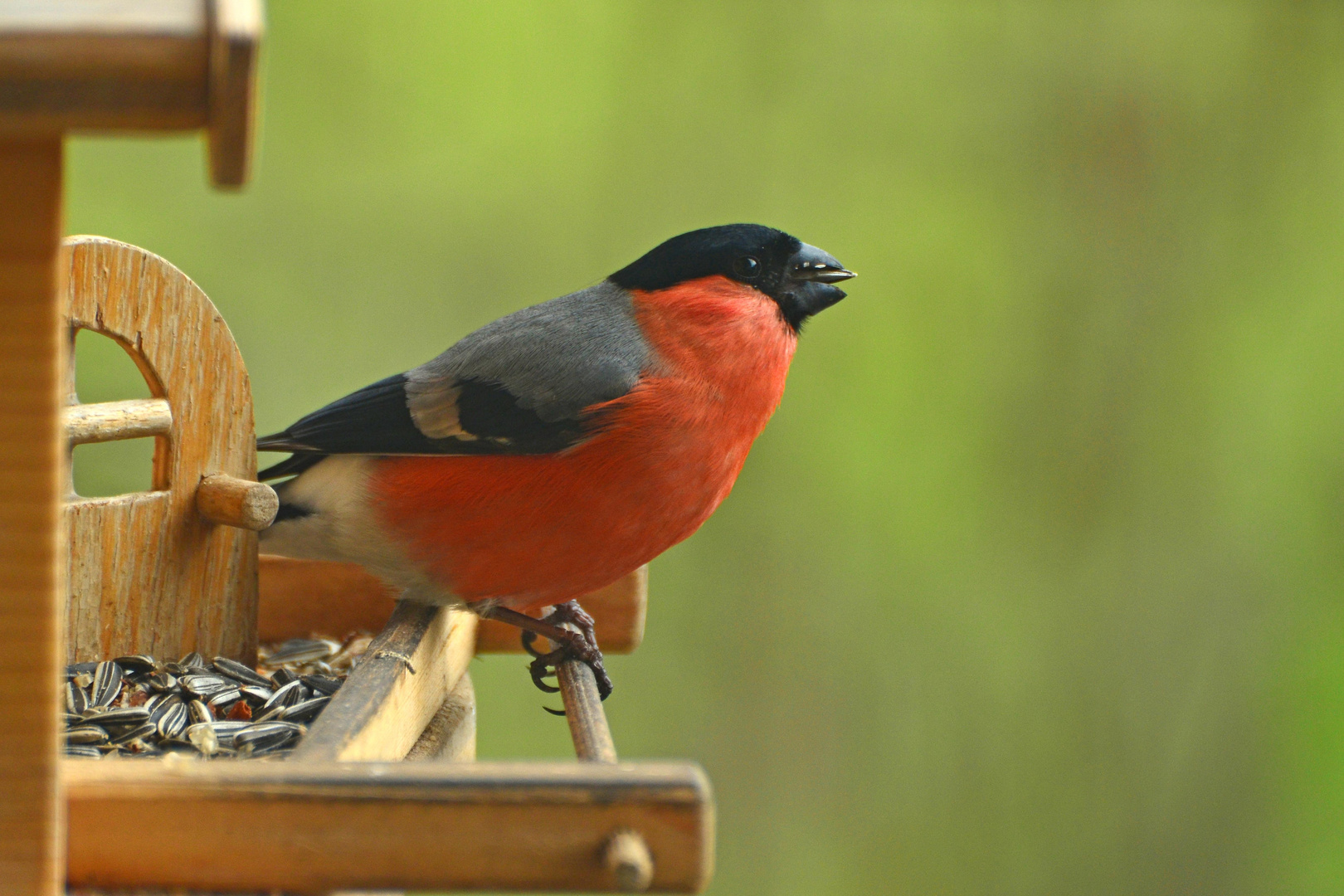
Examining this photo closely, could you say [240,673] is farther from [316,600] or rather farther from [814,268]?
[814,268]

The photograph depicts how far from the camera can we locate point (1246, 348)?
5469 mm

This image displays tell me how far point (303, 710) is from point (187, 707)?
0.17 m

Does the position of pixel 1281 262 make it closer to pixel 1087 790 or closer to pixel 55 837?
pixel 1087 790

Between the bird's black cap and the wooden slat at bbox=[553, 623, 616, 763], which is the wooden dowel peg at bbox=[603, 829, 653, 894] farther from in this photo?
the bird's black cap

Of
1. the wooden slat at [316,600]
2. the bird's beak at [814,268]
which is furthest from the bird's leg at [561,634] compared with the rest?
the bird's beak at [814,268]

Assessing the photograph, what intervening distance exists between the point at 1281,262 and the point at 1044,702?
2.20 meters

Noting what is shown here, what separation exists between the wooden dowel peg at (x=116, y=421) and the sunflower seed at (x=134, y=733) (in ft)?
1.55

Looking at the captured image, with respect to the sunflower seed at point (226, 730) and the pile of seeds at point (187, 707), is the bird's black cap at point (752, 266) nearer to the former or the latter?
the pile of seeds at point (187, 707)

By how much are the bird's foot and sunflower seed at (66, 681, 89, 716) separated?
0.81 meters

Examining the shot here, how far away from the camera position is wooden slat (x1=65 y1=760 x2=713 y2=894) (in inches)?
48.8

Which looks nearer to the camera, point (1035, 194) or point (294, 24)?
point (294, 24)

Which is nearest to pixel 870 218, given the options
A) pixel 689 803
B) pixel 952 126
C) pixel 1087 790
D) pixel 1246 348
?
pixel 952 126

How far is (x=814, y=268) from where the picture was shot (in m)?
2.49

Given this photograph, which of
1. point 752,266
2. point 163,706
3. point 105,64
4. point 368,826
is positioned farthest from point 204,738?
point 752,266
